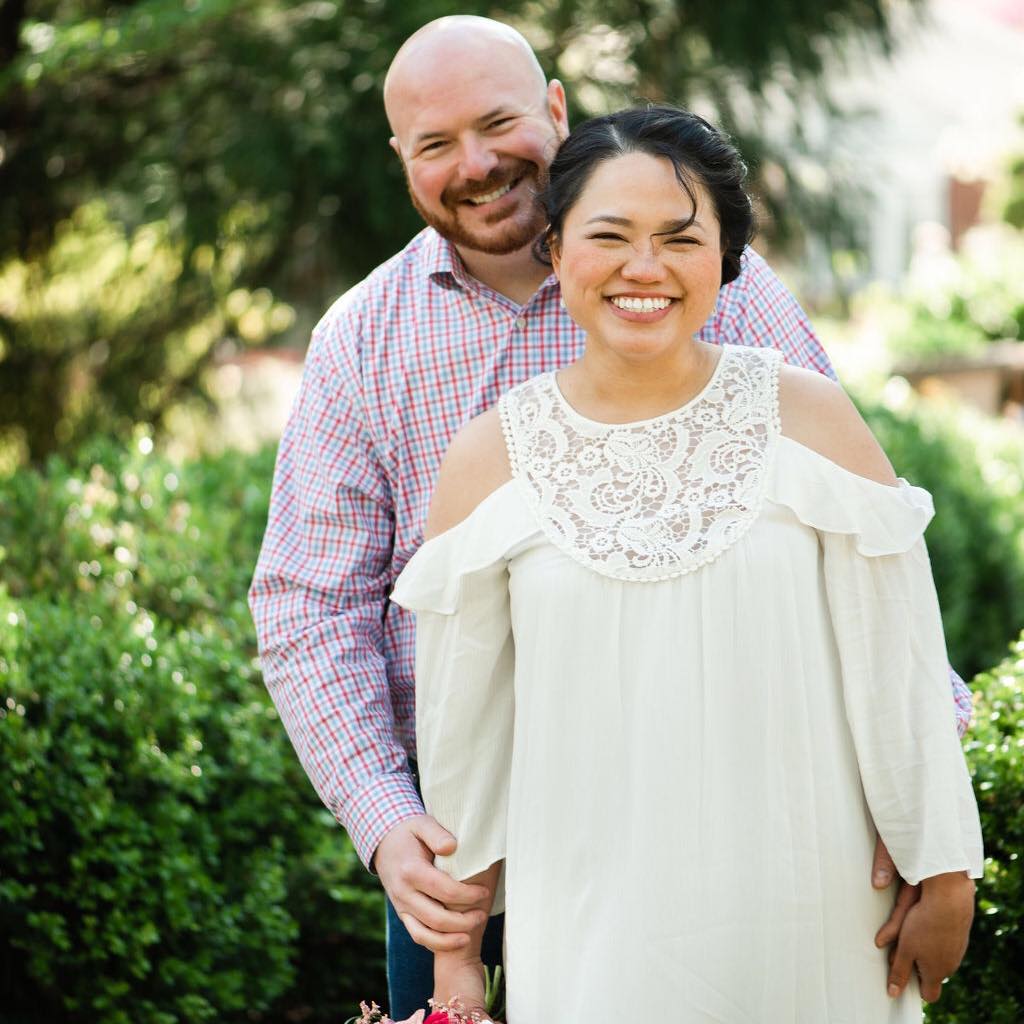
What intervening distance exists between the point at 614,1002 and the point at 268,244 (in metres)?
6.04

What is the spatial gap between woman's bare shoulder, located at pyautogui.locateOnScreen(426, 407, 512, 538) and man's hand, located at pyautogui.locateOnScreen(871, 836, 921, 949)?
2.62 feet

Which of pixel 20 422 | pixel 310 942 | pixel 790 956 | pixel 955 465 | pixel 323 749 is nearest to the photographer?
pixel 790 956

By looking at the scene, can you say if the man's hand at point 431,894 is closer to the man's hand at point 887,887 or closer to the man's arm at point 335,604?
the man's arm at point 335,604

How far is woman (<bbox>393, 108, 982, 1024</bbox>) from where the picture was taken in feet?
7.13

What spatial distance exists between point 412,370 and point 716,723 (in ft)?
3.17

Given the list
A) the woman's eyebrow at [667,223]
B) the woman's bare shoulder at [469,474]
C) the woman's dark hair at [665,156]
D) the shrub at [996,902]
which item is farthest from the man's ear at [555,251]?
the shrub at [996,902]

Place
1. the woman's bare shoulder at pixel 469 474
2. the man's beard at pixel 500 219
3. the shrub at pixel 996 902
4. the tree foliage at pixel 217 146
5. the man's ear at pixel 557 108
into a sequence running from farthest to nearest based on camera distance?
the tree foliage at pixel 217 146 → the shrub at pixel 996 902 → the man's ear at pixel 557 108 → the man's beard at pixel 500 219 → the woman's bare shoulder at pixel 469 474

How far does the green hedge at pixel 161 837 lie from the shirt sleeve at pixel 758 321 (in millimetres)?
1694

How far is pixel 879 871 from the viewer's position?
7.37 ft

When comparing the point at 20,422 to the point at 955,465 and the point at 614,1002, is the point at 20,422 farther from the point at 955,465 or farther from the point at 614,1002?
the point at 614,1002

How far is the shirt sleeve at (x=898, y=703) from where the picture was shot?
7.16 ft

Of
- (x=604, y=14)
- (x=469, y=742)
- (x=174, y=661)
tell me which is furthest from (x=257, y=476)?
(x=469, y=742)

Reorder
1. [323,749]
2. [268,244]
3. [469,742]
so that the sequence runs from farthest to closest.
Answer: [268,244] → [323,749] → [469,742]

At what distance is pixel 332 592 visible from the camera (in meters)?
2.75
